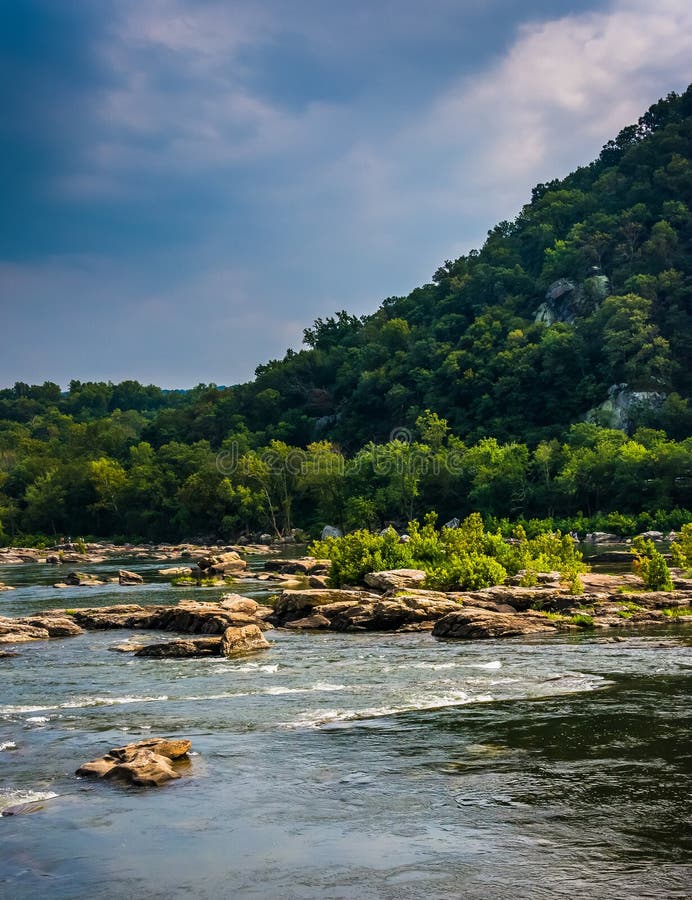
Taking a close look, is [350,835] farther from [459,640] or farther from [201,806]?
[459,640]

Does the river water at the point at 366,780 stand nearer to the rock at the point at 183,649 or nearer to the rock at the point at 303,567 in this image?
the rock at the point at 183,649

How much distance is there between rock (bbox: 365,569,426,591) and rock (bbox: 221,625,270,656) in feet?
35.5

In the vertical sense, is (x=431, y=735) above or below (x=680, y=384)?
below

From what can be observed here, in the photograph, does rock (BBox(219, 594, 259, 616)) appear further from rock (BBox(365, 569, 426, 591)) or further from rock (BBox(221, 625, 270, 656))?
rock (BBox(365, 569, 426, 591))

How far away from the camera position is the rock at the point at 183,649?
31141 mm

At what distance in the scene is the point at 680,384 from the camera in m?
132

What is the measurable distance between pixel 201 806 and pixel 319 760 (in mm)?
3140

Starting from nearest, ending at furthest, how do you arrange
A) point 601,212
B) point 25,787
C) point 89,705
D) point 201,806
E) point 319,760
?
point 201,806, point 25,787, point 319,760, point 89,705, point 601,212

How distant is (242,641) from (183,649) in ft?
7.49

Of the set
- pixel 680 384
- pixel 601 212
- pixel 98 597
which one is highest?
pixel 601 212

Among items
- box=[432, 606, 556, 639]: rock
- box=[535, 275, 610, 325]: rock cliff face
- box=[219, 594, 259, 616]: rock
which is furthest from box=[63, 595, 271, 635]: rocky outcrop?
box=[535, 275, 610, 325]: rock cliff face

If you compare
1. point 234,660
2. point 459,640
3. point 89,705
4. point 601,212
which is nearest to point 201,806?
point 89,705

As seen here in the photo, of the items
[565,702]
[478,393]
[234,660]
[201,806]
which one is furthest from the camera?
[478,393]

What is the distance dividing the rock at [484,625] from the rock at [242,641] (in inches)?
269
